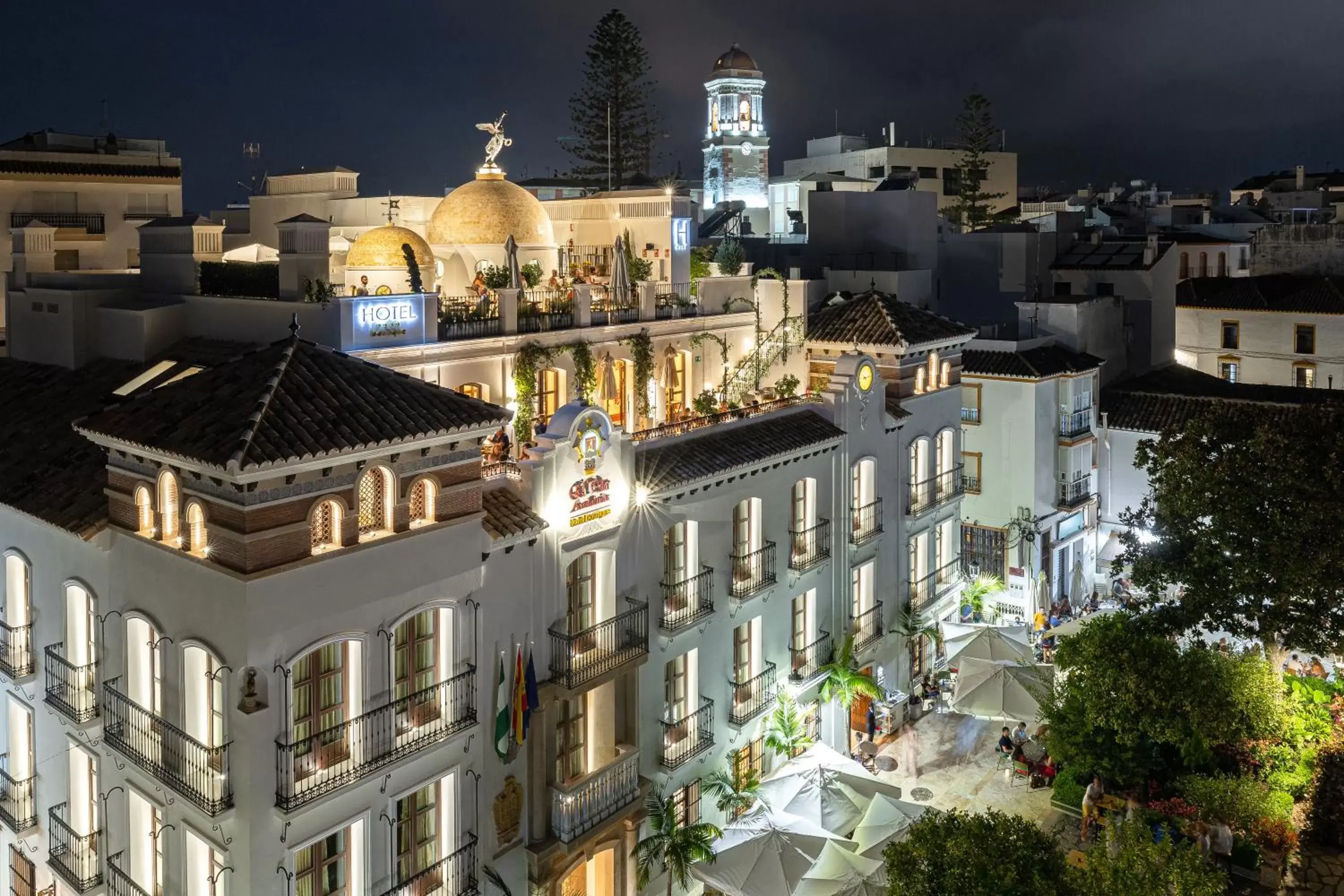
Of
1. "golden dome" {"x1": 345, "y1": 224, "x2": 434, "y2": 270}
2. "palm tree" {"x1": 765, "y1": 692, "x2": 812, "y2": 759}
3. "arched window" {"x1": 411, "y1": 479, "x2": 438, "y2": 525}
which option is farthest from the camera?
"golden dome" {"x1": 345, "y1": 224, "x2": 434, "y2": 270}

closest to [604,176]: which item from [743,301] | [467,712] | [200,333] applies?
[743,301]

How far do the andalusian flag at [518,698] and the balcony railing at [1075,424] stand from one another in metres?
26.3

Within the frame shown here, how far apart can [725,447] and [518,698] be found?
7.88 m

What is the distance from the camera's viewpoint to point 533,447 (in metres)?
21.1

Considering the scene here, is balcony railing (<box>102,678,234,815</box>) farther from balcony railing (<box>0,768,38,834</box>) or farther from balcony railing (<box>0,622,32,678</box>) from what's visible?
balcony railing (<box>0,768,38,834</box>)

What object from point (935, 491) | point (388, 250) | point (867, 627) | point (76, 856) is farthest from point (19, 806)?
point (935, 491)

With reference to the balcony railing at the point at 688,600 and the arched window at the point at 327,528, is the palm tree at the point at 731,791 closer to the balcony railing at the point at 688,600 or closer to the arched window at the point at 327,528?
the balcony railing at the point at 688,600

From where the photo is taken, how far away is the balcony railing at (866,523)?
97.7ft

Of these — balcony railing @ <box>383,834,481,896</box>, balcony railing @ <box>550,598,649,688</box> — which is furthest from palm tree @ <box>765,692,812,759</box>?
balcony railing @ <box>383,834,481,896</box>

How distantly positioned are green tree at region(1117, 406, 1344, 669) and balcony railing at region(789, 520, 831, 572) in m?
8.11

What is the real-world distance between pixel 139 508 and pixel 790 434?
14568 mm

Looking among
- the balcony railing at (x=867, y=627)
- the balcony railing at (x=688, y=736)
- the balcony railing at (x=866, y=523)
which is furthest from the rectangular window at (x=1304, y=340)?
the balcony railing at (x=688, y=736)

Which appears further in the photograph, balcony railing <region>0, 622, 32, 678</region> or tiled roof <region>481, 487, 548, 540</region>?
balcony railing <region>0, 622, 32, 678</region>

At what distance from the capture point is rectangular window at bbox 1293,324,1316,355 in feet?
162
